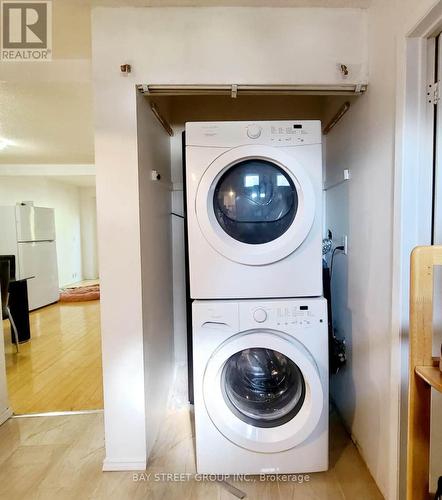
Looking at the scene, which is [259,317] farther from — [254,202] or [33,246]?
[33,246]

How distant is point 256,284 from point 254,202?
40 cm

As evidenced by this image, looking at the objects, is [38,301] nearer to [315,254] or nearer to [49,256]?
[49,256]

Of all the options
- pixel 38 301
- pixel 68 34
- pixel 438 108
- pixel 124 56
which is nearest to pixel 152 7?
pixel 124 56

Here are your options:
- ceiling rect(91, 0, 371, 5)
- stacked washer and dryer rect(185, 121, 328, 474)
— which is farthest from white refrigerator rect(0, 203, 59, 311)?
stacked washer and dryer rect(185, 121, 328, 474)

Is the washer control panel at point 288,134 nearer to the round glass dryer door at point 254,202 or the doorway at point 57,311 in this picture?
the round glass dryer door at point 254,202

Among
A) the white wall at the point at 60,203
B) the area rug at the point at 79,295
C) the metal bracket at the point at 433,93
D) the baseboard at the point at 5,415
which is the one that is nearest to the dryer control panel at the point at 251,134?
the metal bracket at the point at 433,93

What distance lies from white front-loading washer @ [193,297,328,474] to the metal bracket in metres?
0.91

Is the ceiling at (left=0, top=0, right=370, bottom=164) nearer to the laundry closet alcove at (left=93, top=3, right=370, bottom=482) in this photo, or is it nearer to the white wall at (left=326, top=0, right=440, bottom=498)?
the laundry closet alcove at (left=93, top=3, right=370, bottom=482)

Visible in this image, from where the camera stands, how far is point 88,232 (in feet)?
24.7

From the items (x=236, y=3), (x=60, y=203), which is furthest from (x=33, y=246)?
(x=236, y=3)

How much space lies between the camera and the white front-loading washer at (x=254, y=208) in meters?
1.47

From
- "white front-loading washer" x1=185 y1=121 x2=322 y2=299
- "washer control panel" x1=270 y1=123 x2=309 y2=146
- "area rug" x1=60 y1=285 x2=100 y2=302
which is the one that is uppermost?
"washer control panel" x1=270 y1=123 x2=309 y2=146

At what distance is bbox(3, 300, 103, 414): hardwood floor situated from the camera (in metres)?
2.25

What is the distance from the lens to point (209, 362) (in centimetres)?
143
